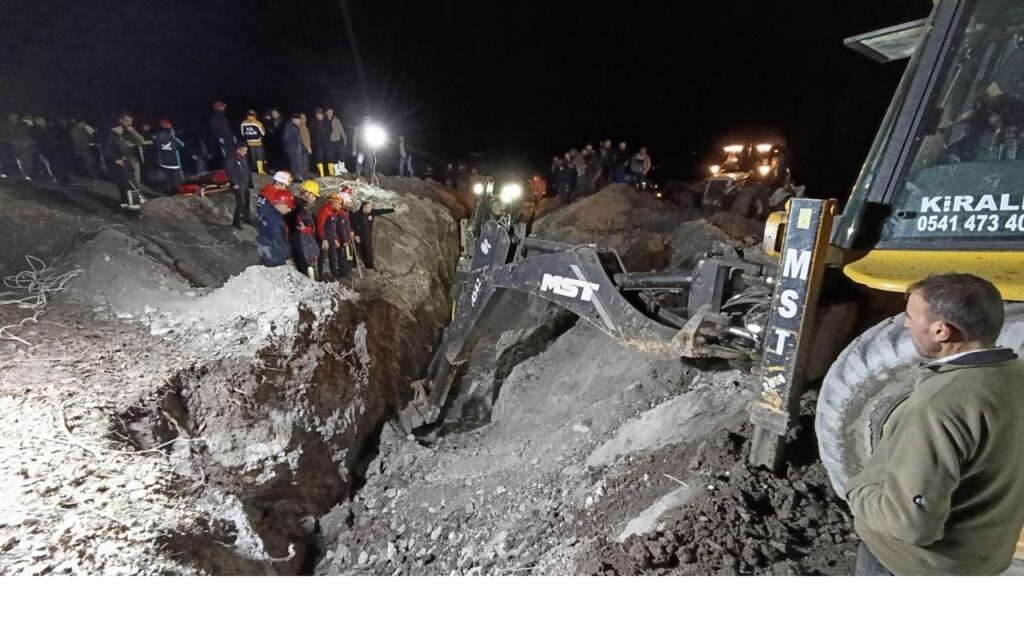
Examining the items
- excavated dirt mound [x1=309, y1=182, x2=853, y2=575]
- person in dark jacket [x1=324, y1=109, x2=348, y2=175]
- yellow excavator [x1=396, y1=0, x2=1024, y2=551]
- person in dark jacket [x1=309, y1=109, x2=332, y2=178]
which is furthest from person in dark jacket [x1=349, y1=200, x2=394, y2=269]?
yellow excavator [x1=396, y1=0, x2=1024, y2=551]

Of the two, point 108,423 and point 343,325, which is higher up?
point 343,325

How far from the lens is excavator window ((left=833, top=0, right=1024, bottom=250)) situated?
2.29m

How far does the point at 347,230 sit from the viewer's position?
7973 millimetres

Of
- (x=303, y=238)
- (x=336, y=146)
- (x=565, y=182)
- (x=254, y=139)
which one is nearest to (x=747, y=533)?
(x=303, y=238)

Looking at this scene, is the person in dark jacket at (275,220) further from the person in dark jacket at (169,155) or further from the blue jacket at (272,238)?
the person in dark jacket at (169,155)

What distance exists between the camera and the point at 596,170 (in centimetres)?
1496

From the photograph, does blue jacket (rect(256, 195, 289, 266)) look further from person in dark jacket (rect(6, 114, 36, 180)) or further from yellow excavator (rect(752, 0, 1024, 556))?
yellow excavator (rect(752, 0, 1024, 556))

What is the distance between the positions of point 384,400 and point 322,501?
1741 millimetres

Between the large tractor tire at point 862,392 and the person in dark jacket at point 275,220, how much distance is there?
256 inches

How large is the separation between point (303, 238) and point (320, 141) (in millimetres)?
5931

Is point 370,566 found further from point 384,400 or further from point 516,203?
point 516,203
